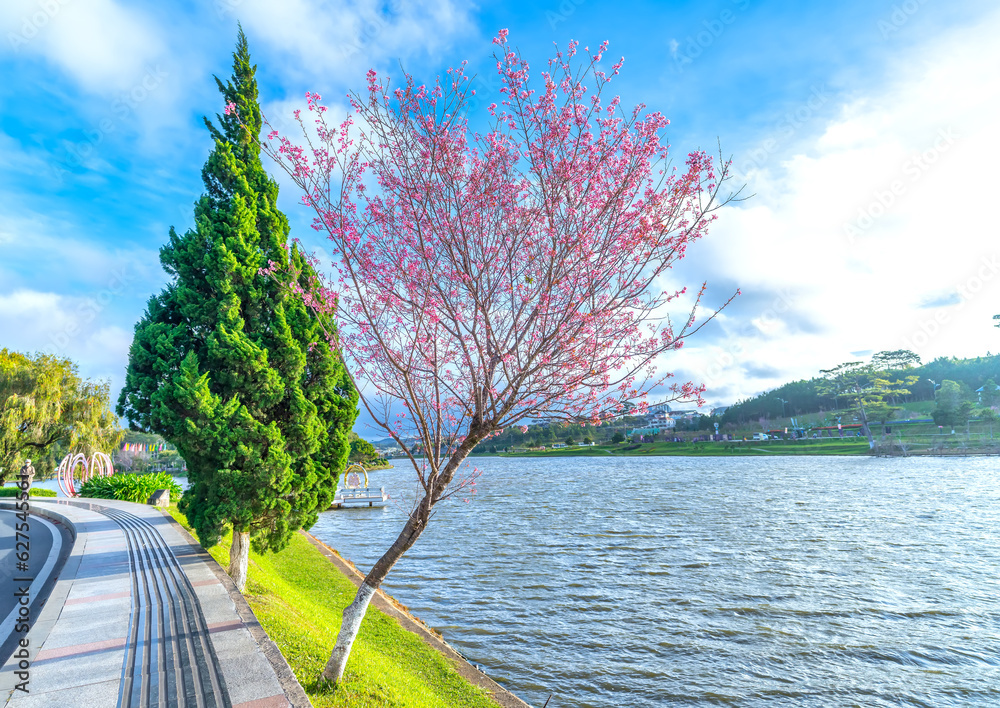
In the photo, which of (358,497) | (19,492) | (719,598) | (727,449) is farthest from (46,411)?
(727,449)

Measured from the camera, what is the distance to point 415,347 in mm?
5562

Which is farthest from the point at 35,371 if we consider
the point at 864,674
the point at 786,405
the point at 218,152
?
the point at 786,405

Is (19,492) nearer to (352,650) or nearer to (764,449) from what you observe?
(352,650)

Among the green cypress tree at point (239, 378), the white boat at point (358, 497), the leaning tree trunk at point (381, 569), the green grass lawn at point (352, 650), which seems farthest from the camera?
the white boat at point (358, 497)

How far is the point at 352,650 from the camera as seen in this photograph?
7871 mm

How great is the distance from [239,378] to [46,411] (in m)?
26.7

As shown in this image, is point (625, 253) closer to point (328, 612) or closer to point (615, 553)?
point (328, 612)

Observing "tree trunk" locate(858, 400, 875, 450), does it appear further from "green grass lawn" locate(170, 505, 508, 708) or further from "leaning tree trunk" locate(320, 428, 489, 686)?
"leaning tree trunk" locate(320, 428, 489, 686)

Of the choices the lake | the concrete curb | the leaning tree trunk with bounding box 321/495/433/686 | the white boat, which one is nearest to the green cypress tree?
the concrete curb

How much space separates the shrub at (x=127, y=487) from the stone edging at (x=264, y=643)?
47.6ft

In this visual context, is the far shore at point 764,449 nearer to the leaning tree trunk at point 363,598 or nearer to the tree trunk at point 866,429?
the tree trunk at point 866,429

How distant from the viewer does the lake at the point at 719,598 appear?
9.56 metres

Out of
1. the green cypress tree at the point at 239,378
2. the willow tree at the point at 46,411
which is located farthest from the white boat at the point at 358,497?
the green cypress tree at the point at 239,378

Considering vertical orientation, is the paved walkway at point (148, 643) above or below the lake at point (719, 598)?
above
